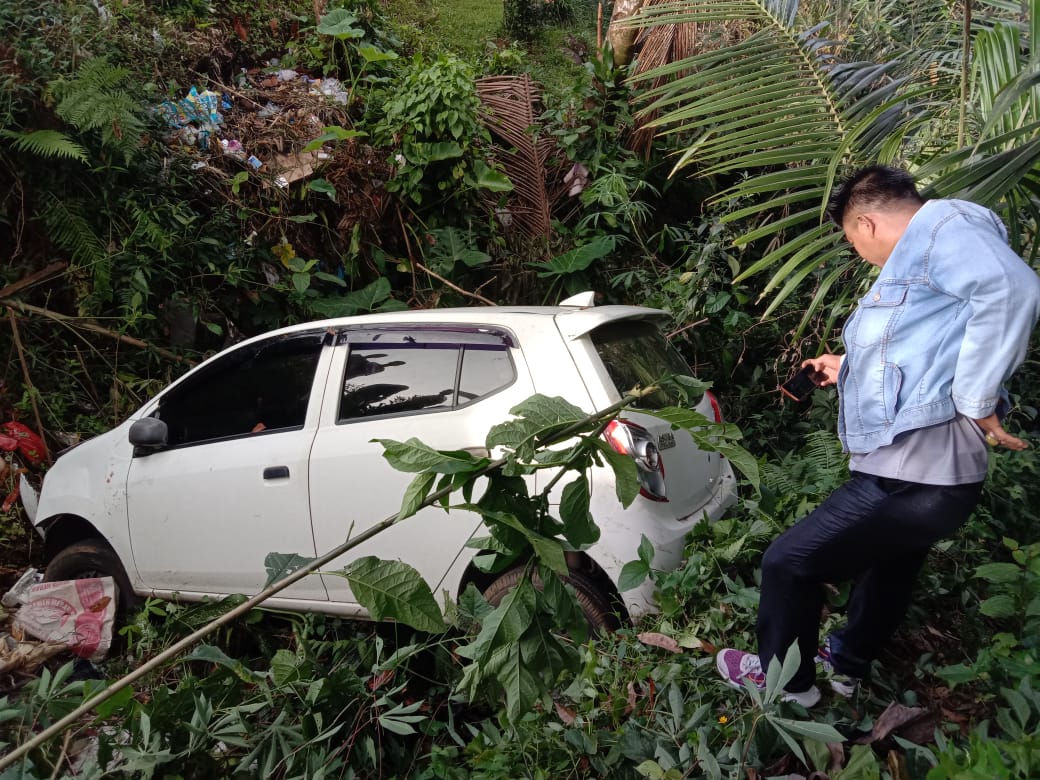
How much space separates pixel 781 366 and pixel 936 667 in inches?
116

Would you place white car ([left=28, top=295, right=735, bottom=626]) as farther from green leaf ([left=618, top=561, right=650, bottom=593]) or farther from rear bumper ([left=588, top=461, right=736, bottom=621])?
green leaf ([left=618, top=561, right=650, bottom=593])

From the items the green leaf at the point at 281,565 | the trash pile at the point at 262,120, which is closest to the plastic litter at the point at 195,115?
the trash pile at the point at 262,120

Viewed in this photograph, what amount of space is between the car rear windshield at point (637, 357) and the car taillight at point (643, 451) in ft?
0.44

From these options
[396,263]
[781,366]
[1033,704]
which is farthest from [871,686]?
[396,263]

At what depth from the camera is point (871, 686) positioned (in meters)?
2.61

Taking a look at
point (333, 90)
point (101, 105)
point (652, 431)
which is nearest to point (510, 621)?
point (652, 431)

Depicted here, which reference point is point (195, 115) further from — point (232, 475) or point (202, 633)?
point (202, 633)

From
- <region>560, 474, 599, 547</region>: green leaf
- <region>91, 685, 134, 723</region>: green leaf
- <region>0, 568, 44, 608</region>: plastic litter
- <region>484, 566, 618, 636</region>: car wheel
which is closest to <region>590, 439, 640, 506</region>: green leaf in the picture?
<region>560, 474, 599, 547</region>: green leaf

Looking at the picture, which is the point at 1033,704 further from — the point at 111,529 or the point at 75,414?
the point at 75,414

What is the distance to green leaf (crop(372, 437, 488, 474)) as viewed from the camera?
4.39 feet

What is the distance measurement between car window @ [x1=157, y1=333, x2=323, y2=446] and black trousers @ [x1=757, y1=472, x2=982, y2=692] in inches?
90.4

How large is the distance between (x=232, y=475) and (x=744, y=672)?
2420mm

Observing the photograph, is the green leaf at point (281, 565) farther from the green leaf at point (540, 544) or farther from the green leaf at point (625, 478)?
the green leaf at point (625, 478)

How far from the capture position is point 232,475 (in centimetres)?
371
